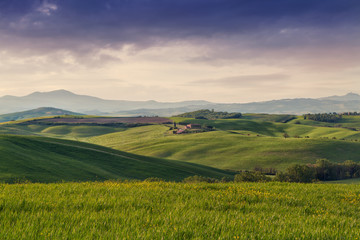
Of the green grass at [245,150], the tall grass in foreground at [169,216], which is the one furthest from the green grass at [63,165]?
the green grass at [245,150]

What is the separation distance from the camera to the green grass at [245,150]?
4439 inches

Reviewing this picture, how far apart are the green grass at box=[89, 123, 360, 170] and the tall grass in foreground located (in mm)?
96586

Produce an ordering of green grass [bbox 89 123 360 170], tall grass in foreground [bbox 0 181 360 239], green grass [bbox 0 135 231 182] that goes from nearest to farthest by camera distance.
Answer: tall grass in foreground [bbox 0 181 360 239]
green grass [bbox 0 135 231 182]
green grass [bbox 89 123 360 170]

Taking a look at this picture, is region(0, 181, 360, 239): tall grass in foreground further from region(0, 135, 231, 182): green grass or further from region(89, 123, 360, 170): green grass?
region(89, 123, 360, 170): green grass

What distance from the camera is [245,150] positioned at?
127125mm

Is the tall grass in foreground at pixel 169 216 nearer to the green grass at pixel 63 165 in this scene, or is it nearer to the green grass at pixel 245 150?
the green grass at pixel 63 165

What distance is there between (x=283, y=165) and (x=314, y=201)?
102541 millimetres

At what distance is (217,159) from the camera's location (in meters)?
118

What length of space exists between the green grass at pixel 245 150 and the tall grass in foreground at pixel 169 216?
96586mm

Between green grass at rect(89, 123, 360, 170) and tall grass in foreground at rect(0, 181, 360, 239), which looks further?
green grass at rect(89, 123, 360, 170)

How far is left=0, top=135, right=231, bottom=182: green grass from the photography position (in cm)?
4100

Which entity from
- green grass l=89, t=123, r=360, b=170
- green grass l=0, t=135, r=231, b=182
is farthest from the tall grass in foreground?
green grass l=89, t=123, r=360, b=170

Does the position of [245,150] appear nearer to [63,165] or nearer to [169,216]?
[63,165]

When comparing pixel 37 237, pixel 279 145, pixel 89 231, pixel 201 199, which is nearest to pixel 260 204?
pixel 201 199
